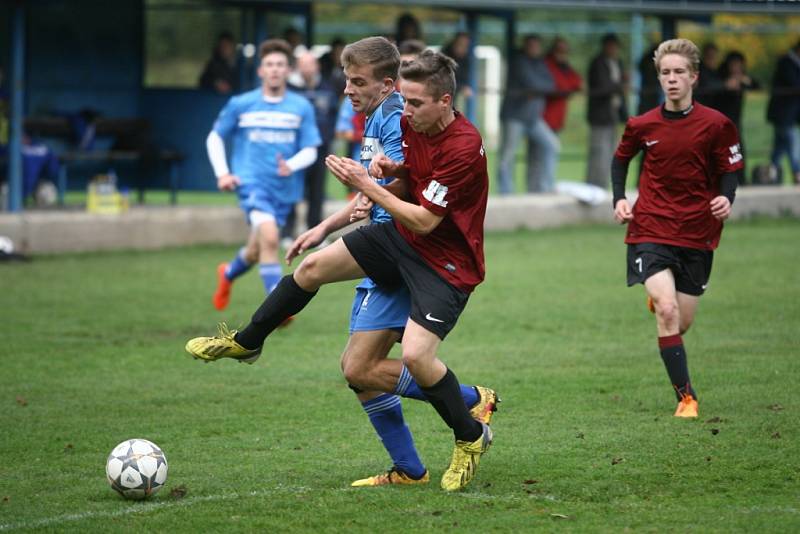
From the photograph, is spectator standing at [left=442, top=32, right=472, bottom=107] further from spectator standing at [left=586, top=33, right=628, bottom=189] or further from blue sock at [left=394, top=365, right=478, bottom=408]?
blue sock at [left=394, top=365, right=478, bottom=408]

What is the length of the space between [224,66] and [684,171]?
11007 mm

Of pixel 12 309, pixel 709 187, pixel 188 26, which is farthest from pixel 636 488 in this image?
pixel 188 26

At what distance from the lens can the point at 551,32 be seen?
32031mm

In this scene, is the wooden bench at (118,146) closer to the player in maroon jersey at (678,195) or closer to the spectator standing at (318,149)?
the spectator standing at (318,149)

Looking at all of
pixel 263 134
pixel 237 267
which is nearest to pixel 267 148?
pixel 263 134

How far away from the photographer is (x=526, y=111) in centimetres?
1866

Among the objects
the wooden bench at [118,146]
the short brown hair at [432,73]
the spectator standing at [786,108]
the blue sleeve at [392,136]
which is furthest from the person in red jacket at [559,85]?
the short brown hair at [432,73]

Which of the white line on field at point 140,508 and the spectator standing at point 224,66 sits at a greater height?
the spectator standing at point 224,66

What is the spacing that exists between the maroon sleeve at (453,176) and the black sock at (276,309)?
76cm

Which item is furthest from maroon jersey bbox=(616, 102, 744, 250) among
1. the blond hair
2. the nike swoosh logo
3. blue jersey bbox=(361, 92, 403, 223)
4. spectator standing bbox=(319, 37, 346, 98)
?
spectator standing bbox=(319, 37, 346, 98)

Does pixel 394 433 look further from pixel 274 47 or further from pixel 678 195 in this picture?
pixel 274 47

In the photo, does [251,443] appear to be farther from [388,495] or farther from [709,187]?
Result: [709,187]

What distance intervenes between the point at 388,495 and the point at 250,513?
63cm

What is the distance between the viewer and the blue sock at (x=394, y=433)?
593 centimetres
